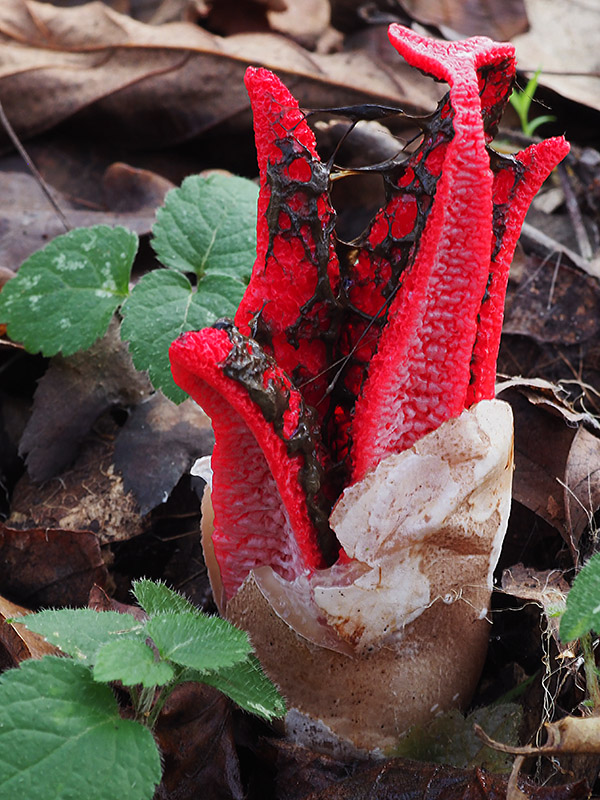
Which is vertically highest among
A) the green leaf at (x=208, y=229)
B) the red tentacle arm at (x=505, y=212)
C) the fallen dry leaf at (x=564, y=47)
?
the red tentacle arm at (x=505, y=212)

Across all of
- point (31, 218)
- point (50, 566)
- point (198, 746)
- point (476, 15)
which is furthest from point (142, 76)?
point (198, 746)

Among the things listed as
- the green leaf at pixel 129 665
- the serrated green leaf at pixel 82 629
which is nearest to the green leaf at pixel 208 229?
the serrated green leaf at pixel 82 629

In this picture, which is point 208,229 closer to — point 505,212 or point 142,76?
point 505,212

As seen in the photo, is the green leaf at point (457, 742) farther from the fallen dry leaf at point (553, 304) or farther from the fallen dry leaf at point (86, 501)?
the fallen dry leaf at point (553, 304)

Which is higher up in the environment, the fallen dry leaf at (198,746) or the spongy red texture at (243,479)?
the spongy red texture at (243,479)

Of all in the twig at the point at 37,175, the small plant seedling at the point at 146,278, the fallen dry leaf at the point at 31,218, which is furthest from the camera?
the fallen dry leaf at the point at 31,218

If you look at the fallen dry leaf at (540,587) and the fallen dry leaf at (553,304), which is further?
the fallen dry leaf at (553,304)

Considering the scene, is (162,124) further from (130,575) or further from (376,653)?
(376,653)
